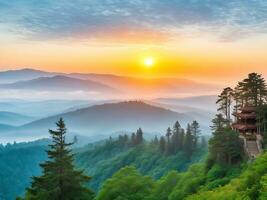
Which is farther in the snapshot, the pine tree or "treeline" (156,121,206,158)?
"treeline" (156,121,206,158)

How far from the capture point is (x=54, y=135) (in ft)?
152

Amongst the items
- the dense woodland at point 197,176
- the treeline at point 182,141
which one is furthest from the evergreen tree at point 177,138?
the dense woodland at point 197,176

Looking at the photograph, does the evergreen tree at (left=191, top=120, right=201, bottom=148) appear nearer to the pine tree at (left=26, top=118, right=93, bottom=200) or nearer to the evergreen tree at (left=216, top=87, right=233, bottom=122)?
the evergreen tree at (left=216, top=87, right=233, bottom=122)

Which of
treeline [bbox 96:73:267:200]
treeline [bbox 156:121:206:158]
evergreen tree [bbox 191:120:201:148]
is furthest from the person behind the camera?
treeline [bbox 156:121:206:158]

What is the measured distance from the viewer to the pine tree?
1780 inches

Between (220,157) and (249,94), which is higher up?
Result: (249,94)

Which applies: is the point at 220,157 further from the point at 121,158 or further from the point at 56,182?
the point at 121,158

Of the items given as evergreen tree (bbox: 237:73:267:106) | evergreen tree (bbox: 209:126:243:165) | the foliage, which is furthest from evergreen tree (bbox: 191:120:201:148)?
the foliage

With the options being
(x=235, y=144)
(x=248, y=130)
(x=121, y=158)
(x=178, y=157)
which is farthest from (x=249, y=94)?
(x=121, y=158)

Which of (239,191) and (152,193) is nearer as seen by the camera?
(239,191)

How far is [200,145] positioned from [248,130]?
280 ft

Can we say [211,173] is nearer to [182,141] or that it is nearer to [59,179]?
[59,179]

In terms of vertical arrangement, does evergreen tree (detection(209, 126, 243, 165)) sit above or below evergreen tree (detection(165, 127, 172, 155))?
above

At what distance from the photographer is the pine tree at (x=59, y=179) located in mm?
45219
